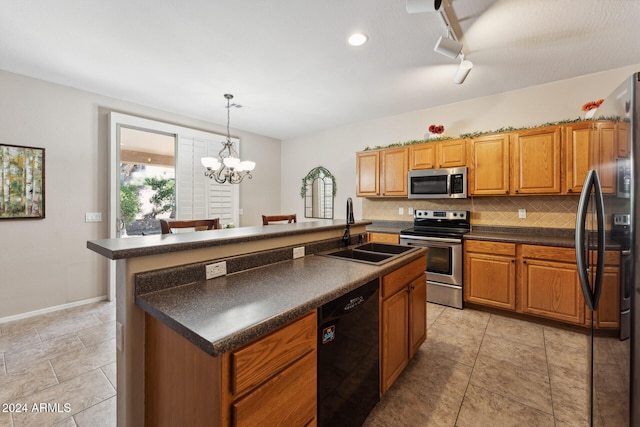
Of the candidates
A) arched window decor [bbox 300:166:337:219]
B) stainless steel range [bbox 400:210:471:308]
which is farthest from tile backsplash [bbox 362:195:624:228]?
arched window decor [bbox 300:166:337:219]

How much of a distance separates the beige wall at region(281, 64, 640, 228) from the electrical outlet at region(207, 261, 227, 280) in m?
3.43

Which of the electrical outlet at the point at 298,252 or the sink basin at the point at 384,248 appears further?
the sink basin at the point at 384,248

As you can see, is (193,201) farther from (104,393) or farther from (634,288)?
(634,288)

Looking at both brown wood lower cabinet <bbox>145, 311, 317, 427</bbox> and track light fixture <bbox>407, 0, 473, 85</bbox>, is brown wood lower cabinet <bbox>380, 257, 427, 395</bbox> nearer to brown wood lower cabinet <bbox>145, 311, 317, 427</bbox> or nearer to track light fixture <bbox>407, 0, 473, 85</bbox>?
brown wood lower cabinet <bbox>145, 311, 317, 427</bbox>

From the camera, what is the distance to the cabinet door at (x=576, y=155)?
2.86 meters

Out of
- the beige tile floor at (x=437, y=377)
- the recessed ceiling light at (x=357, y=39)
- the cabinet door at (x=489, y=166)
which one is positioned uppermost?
the recessed ceiling light at (x=357, y=39)

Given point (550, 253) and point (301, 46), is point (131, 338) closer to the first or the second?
point (301, 46)

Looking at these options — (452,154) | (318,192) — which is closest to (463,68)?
(452,154)

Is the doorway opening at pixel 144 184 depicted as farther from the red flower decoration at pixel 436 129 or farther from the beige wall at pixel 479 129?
the red flower decoration at pixel 436 129

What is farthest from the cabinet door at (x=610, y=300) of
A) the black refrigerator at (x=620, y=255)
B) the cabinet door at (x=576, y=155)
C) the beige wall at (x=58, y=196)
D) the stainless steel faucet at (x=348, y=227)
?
the beige wall at (x=58, y=196)

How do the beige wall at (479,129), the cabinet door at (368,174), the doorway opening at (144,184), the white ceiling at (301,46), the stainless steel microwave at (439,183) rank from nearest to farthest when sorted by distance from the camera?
the white ceiling at (301,46) → the beige wall at (479,129) → the stainless steel microwave at (439,183) → the cabinet door at (368,174) → the doorway opening at (144,184)

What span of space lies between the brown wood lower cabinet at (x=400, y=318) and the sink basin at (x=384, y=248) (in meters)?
0.17

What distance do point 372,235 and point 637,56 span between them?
328cm

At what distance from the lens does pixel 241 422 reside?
0.87m
